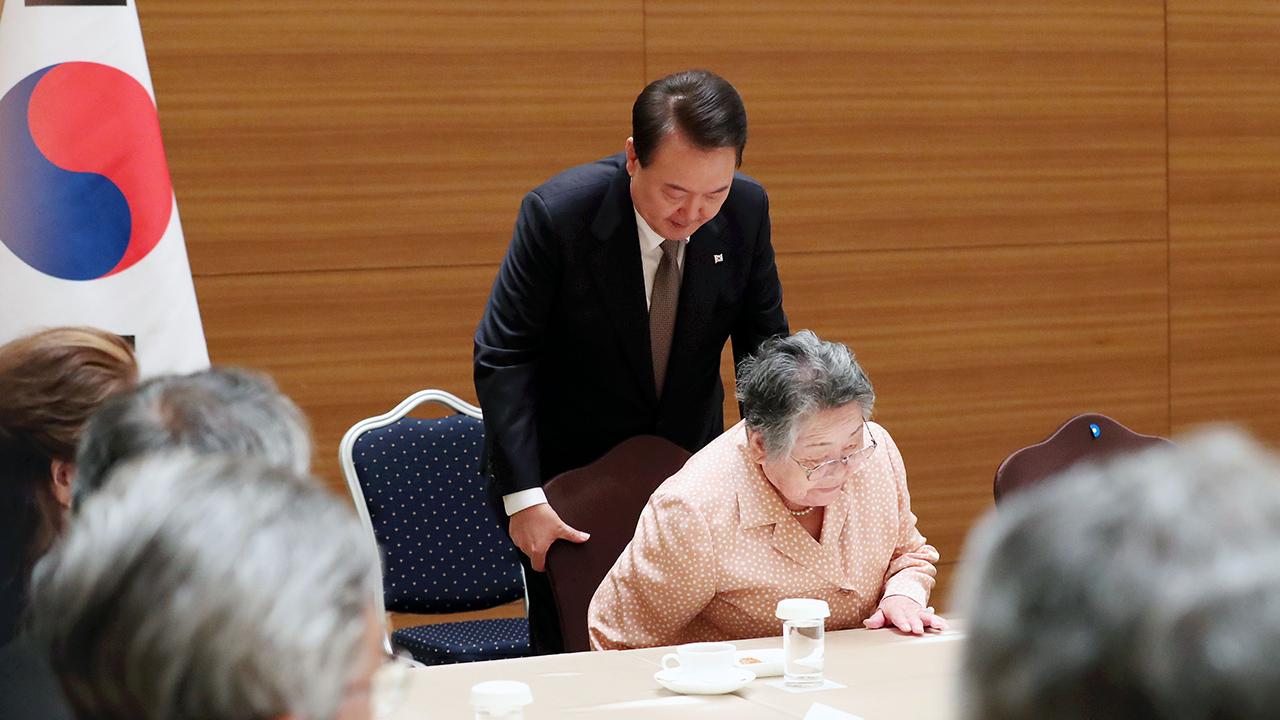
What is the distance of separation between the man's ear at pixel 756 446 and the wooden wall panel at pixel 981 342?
190 centimetres

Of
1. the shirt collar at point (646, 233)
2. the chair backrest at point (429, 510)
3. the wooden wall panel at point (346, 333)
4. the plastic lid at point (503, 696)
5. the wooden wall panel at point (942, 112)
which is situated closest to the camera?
the plastic lid at point (503, 696)

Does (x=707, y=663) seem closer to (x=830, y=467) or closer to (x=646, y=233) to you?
(x=830, y=467)

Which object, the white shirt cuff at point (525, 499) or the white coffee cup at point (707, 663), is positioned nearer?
the white coffee cup at point (707, 663)

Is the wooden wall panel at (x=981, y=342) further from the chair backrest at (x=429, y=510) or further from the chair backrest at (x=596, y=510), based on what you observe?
the chair backrest at (x=596, y=510)

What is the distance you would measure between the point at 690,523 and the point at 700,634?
0.21 metres

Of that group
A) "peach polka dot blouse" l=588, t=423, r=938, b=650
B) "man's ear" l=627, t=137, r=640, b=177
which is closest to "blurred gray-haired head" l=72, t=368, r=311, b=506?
"peach polka dot blouse" l=588, t=423, r=938, b=650

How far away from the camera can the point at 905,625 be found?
2289 mm

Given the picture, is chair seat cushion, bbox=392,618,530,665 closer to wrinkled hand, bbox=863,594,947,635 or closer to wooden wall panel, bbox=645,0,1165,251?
wrinkled hand, bbox=863,594,947,635

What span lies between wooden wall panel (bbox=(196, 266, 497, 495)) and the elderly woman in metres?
1.67

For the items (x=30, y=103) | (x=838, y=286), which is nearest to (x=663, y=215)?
(x=30, y=103)

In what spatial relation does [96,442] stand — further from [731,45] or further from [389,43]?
[731,45]

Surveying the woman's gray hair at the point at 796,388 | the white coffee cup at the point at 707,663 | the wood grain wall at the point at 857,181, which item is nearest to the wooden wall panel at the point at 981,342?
the wood grain wall at the point at 857,181

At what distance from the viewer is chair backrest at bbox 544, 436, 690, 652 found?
2.50m

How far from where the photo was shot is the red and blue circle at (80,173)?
277cm
